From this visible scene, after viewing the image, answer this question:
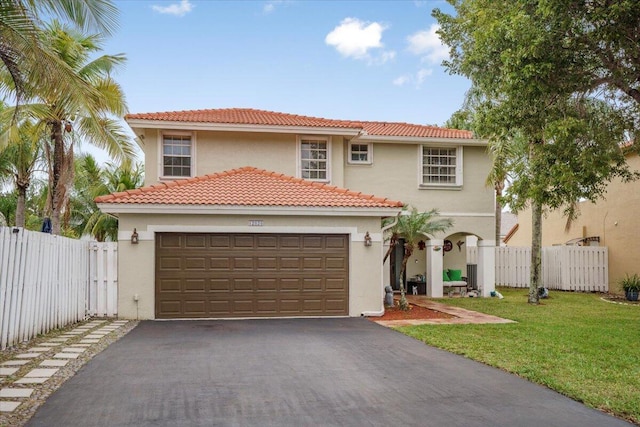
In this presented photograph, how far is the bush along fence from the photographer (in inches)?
380

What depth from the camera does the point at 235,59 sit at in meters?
19.8

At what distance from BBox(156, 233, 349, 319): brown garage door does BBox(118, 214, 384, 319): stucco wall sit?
0.65 ft

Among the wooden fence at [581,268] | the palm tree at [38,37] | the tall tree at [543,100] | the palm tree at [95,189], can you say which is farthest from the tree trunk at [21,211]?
the wooden fence at [581,268]

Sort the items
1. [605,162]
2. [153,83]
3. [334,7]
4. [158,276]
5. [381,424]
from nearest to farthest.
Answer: [381,424], [605,162], [158,276], [334,7], [153,83]

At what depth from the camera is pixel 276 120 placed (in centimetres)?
1928

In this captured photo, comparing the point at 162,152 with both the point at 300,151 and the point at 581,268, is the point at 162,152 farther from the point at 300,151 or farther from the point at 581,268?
the point at 581,268

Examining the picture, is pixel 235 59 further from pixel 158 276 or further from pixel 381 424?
pixel 381 424

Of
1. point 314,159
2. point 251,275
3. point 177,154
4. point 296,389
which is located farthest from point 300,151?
point 296,389

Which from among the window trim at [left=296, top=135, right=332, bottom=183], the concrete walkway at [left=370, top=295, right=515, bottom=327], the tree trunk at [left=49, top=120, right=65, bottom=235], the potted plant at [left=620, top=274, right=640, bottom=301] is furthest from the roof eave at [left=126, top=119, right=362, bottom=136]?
the potted plant at [left=620, top=274, right=640, bottom=301]

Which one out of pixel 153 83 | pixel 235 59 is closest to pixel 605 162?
pixel 235 59

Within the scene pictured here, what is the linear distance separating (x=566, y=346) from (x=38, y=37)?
10937 mm

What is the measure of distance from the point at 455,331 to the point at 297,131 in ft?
30.3

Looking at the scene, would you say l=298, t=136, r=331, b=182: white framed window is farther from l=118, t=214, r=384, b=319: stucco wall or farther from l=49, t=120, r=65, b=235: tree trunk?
l=49, t=120, r=65, b=235: tree trunk

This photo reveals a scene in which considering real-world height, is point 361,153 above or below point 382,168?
above
